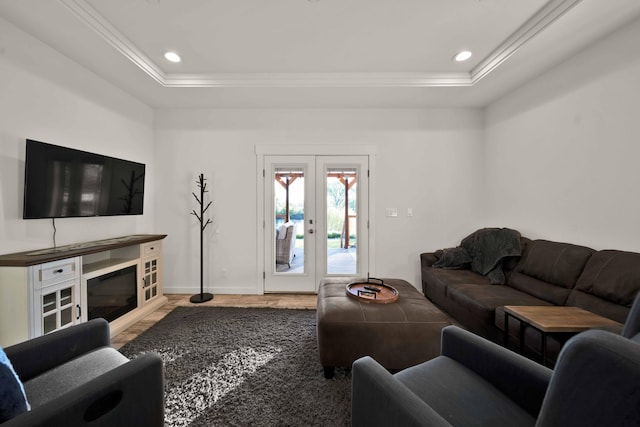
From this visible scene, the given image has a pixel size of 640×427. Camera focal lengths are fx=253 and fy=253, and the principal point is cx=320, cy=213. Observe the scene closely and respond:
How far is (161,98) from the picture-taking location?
3332mm

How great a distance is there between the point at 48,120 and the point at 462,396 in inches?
145

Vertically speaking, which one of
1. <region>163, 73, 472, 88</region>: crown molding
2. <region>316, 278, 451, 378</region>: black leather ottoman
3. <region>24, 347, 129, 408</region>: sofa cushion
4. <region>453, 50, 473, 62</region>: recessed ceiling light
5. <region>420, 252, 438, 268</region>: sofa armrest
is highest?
<region>453, 50, 473, 62</region>: recessed ceiling light

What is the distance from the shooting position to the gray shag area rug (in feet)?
4.89

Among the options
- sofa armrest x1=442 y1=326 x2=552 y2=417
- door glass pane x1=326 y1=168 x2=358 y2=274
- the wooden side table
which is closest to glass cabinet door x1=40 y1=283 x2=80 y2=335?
door glass pane x1=326 y1=168 x2=358 y2=274

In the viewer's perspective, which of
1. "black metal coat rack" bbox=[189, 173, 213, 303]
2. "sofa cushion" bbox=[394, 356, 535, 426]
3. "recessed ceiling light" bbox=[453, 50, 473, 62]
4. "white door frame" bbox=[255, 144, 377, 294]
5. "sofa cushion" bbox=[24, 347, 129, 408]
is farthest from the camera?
"white door frame" bbox=[255, 144, 377, 294]

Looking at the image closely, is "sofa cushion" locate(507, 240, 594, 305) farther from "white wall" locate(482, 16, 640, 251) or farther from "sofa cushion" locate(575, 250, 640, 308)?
"white wall" locate(482, 16, 640, 251)

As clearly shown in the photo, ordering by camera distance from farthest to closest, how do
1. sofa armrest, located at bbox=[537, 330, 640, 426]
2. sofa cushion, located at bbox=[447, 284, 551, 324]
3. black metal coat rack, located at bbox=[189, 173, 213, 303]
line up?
black metal coat rack, located at bbox=[189, 173, 213, 303], sofa cushion, located at bbox=[447, 284, 551, 324], sofa armrest, located at bbox=[537, 330, 640, 426]

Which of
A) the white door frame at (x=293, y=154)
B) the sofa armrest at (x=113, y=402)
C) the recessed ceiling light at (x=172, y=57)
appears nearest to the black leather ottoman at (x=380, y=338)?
the sofa armrest at (x=113, y=402)

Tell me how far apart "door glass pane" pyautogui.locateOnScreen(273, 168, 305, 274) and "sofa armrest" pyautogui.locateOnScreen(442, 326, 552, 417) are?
2589 mm

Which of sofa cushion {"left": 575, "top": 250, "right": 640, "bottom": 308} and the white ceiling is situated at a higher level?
the white ceiling

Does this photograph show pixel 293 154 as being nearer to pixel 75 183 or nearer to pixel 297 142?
pixel 297 142

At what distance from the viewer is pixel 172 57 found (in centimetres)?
265

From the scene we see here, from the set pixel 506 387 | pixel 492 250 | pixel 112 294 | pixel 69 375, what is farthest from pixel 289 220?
pixel 506 387

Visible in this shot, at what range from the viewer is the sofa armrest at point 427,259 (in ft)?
11.0
